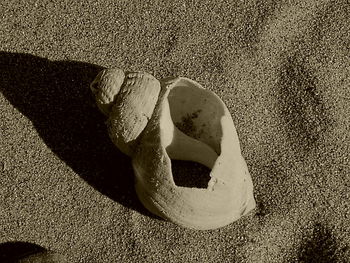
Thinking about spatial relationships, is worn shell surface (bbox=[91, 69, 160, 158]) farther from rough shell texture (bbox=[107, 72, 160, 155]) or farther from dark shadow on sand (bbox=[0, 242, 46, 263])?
dark shadow on sand (bbox=[0, 242, 46, 263])

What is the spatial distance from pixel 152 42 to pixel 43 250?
0.69m

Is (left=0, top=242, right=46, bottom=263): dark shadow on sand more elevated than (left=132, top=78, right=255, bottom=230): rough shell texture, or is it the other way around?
(left=132, top=78, right=255, bottom=230): rough shell texture

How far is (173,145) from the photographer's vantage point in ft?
5.62

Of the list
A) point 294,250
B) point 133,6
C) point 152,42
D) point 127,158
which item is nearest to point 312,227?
point 294,250

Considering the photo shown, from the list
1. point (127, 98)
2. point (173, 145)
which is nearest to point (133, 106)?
point (127, 98)

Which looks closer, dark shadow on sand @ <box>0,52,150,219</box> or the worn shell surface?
the worn shell surface

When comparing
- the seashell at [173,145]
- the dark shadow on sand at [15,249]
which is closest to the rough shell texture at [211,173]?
the seashell at [173,145]

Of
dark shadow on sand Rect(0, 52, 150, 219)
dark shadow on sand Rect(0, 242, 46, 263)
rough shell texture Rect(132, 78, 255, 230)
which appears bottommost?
dark shadow on sand Rect(0, 242, 46, 263)

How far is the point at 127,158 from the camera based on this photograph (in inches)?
71.5

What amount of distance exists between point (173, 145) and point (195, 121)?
0.32 ft

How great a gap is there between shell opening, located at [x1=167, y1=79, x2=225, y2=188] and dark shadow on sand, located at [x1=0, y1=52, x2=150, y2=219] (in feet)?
0.54

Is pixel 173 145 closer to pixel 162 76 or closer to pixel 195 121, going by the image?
pixel 195 121

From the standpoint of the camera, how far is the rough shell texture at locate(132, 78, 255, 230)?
159 centimetres

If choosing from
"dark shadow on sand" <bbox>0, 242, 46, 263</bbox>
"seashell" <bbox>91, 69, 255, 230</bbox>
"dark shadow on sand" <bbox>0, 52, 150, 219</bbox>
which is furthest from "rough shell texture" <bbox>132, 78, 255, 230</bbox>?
"dark shadow on sand" <bbox>0, 242, 46, 263</bbox>
